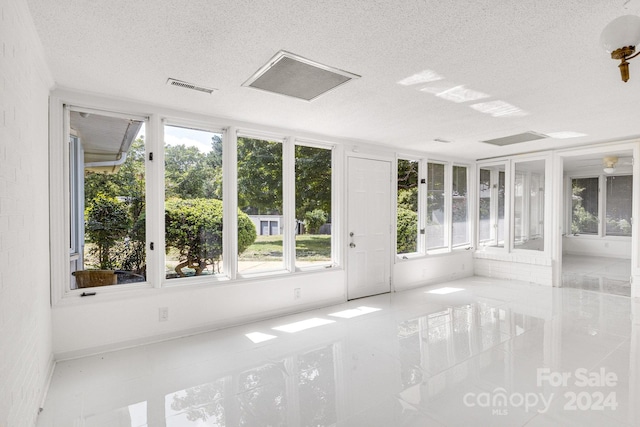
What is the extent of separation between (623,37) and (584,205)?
9722 millimetres

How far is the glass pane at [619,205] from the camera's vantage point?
28.6 ft

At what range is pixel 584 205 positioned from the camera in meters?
9.42

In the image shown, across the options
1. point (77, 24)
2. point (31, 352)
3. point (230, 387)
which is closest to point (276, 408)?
point (230, 387)

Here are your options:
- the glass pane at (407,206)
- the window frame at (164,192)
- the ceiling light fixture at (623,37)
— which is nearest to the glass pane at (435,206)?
the glass pane at (407,206)

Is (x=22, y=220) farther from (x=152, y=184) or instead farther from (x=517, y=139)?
(x=517, y=139)

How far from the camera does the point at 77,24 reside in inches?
76.6

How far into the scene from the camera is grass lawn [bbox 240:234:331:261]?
4.27m

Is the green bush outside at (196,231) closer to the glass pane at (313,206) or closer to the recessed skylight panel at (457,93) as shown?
the glass pane at (313,206)

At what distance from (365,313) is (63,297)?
3376 millimetres

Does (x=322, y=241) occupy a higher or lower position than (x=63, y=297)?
higher

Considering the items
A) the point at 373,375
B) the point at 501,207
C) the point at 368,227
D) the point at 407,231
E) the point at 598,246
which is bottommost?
the point at 373,375

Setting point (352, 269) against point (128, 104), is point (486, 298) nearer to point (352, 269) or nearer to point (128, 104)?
point (352, 269)

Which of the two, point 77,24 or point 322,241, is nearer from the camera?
point 77,24

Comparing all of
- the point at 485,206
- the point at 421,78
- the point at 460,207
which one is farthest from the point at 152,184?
the point at 485,206
